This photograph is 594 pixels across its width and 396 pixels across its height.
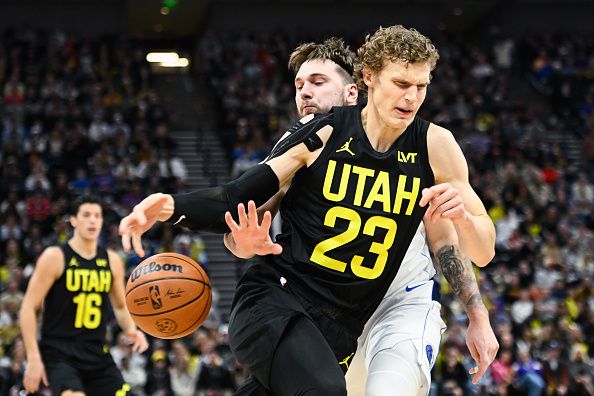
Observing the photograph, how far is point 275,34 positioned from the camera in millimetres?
24750

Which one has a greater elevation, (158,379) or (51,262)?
(51,262)

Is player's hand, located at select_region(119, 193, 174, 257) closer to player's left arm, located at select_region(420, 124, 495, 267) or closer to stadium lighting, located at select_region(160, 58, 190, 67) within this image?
player's left arm, located at select_region(420, 124, 495, 267)

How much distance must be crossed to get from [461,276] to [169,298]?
1.49 m

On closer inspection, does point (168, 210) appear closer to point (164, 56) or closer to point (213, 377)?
point (213, 377)

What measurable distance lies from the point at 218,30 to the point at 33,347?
19.2 meters

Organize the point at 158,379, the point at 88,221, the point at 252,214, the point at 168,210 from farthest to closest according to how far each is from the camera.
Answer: the point at 158,379 < the point at 88,221 < the point at 168,210 < the point at 252,214

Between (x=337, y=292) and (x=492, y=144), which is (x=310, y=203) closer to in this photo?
(x=337, y=292)

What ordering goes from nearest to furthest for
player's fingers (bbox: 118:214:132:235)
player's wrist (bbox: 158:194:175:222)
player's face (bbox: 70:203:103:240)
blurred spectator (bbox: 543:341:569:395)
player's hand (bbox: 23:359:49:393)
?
player's fingers (bbox: 118:214:132:235), player's wrist (bbox: 158:194:175:222), player's hand (bbox: 23:359:49:393), player's face (bbox: 70:203:103:240), blurred spectator (bbox: 543:341:569:395)

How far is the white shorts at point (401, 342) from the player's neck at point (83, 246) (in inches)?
135

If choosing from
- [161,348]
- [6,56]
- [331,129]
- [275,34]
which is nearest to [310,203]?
[331,129]

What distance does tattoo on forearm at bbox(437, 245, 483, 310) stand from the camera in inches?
183

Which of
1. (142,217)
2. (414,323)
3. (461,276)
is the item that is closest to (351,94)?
(461,276)

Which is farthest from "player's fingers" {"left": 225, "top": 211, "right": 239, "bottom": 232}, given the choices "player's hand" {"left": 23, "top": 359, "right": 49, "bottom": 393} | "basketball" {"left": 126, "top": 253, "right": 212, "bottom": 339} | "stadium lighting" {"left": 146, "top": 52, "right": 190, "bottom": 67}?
"stadium lighting" {"left": 146, "top": 52, "right": 190, "bottom": 67}

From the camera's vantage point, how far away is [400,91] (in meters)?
4.30
